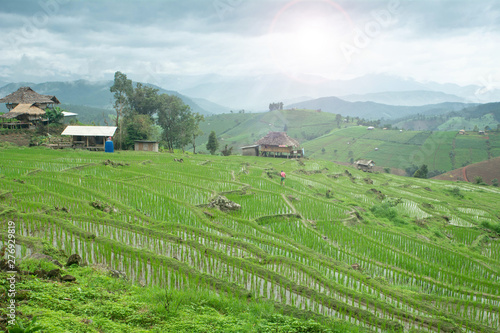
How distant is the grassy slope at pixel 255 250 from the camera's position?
673cm

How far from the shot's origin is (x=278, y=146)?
47562mm

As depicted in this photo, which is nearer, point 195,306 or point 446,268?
point 195,306

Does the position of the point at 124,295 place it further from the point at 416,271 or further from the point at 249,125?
the point at 249,125

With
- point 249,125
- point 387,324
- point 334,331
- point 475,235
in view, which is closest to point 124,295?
point 334,331

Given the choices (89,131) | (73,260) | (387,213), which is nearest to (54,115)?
(89,131)

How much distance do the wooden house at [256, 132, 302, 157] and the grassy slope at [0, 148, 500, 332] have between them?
2808 centimetres

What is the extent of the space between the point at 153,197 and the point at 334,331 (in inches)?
427

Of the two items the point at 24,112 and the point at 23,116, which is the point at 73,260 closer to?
the point at 24,112

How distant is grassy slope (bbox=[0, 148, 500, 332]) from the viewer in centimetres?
673

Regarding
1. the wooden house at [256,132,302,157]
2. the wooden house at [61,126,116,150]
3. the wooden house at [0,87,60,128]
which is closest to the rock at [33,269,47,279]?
the wooden house at [61,126,116,150]

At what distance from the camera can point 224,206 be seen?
→ 1444 cm

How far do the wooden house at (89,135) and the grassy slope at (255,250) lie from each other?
44.3 ft

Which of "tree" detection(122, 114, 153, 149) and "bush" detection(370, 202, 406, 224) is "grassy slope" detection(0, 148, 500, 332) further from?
"tree" detection(122, 114, 153, 149)

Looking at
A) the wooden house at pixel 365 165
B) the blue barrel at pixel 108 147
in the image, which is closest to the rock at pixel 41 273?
the blue barrel at pixel 108 147
